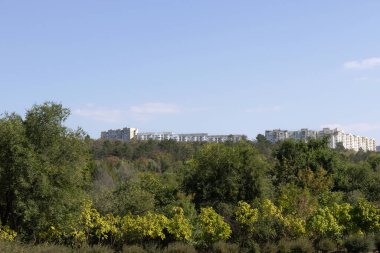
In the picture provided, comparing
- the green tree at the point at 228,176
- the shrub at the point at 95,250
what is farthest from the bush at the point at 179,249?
the green tree at the point at 228,176

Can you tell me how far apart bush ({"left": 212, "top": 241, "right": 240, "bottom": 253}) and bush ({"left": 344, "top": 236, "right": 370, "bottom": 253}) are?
382 cm

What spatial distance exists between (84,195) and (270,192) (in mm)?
9353

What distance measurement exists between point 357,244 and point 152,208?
740cm

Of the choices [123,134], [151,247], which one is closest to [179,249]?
[151,247]

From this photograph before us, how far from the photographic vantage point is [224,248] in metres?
15.4

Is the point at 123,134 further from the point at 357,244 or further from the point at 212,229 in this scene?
Result: the point at 357,244

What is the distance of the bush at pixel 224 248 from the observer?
1544cm

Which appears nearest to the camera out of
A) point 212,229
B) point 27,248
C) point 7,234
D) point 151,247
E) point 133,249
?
point 27,248

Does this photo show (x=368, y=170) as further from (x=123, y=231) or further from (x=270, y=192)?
(x=123, y=231)

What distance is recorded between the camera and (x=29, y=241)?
15047mm

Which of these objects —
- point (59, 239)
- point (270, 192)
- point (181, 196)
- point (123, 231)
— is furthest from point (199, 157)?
point (59, 239)

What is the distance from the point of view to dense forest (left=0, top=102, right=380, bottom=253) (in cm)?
1432

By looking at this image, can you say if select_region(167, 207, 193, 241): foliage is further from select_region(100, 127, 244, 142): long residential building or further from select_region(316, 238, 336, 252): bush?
select_region(100, 127, 244, 142): long residential building

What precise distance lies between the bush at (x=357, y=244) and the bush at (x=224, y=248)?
12.5 ft
